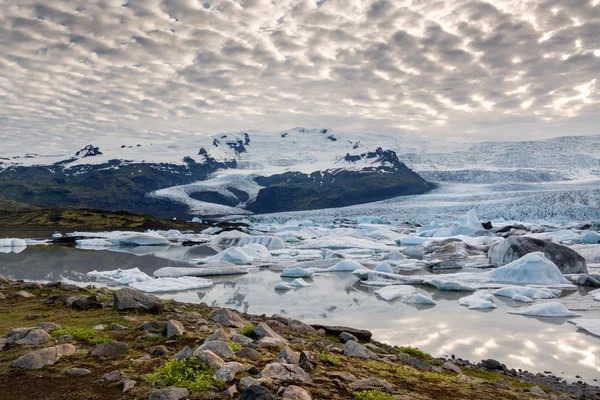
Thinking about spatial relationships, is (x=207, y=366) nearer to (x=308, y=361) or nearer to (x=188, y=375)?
(x=188, y=375)

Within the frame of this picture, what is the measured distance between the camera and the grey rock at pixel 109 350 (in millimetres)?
6266

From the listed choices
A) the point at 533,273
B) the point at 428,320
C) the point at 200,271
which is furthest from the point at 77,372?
the point at 533,273

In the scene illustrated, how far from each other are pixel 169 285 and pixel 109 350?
14.2 m

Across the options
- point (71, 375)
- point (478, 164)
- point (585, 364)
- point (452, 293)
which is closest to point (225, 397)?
point (71, 375)

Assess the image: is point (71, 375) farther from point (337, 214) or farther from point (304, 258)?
point (337, 214)

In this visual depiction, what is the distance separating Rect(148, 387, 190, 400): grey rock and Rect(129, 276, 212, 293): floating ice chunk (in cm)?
1529

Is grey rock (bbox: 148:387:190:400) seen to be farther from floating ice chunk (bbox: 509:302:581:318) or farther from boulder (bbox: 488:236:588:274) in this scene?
boulder (bbox: 488:236:588:274)

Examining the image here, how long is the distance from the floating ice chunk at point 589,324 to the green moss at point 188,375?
466 inches

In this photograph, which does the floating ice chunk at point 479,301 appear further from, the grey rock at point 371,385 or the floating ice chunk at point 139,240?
the floating ice chunk at point 139,240

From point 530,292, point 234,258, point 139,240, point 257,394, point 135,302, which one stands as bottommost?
point 139,240

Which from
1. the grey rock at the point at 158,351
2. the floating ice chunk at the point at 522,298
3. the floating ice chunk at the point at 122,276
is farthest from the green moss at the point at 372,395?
the floating ice chunk at the point at 122,276

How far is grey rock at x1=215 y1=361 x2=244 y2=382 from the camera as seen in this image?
5045 millimetres

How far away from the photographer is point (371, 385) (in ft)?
17.9

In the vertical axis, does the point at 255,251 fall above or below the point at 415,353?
below
